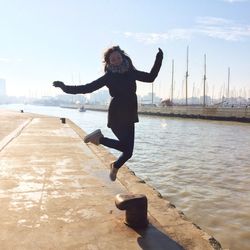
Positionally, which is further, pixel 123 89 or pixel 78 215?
pixel 78 215

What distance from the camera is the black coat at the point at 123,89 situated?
3828mm

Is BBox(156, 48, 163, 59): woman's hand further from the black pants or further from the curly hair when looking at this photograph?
the black pants

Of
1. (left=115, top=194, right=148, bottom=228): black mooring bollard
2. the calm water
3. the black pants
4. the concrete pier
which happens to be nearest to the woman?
the black pants

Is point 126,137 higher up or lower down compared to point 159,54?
lower down

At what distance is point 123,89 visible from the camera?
3824 mm

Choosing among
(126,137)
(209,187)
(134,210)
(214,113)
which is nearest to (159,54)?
(126,137)

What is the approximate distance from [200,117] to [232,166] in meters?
42.9

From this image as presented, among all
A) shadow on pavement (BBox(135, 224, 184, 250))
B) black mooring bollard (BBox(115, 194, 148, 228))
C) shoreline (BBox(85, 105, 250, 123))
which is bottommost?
shoreline (BBox(85, 105, 250, 123))

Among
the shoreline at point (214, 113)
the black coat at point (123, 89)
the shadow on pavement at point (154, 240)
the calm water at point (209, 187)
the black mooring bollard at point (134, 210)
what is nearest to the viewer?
the shadow on pavement at point (154, 240)

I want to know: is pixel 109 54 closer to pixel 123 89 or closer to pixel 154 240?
pixel 123 89

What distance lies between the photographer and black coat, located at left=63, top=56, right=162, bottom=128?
151 inches

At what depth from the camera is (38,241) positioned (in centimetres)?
317

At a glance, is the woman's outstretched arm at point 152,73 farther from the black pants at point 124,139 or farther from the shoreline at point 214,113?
the shoreline at point 214,113

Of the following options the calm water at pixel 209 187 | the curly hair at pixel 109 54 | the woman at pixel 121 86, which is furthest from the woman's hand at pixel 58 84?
the calm water at pixel 209 187
